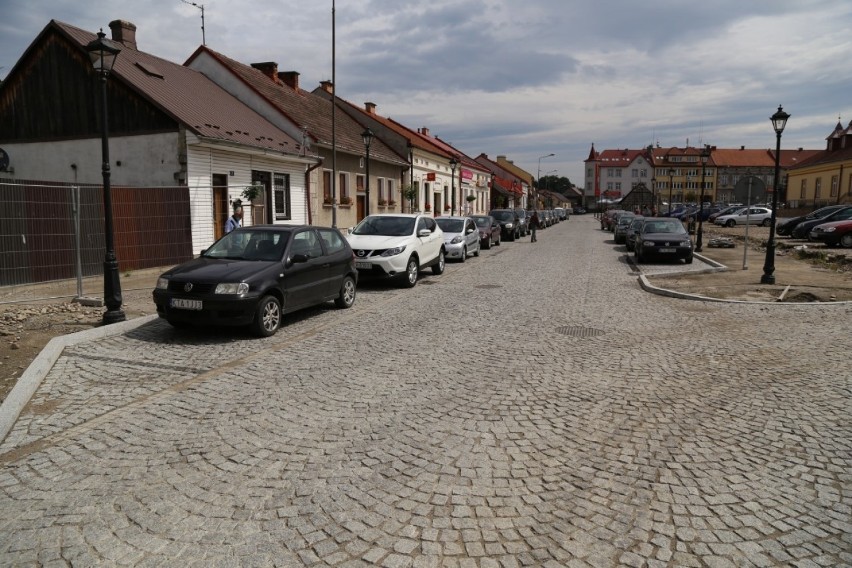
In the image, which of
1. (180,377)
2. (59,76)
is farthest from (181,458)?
(59,76)

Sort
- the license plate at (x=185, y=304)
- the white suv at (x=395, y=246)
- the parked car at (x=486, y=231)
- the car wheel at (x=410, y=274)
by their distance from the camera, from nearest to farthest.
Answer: the license plate at (x=185, y=304) < the white suv at (x=395, y=246) < the car wheel at (x=410, y=274) < the parked car at (x=486, y=231)

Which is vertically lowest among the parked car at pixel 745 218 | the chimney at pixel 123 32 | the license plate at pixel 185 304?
the license plate at pixel 185 304

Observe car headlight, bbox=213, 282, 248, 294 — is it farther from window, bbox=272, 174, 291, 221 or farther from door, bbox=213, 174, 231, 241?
window, bbox=272, 174, 291, 221

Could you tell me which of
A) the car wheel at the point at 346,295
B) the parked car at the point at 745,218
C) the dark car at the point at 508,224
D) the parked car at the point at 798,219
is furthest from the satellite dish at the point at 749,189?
the parked car at the point at 745,218

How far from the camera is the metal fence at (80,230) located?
10.9 m

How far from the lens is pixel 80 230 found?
12648 mm

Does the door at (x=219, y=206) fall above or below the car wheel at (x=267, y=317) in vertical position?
above

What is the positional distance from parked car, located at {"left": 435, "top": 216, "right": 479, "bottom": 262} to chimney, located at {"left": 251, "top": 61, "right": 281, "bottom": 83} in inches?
537

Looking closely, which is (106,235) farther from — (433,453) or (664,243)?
(664,243)

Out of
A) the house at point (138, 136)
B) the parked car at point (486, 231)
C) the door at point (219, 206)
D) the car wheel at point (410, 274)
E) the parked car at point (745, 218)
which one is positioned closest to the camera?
the car wheel at point (410, 274)

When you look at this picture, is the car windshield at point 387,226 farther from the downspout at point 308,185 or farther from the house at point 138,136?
the downspout at point 308,185

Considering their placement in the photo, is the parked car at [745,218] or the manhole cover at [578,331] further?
the parked car at [745,218]

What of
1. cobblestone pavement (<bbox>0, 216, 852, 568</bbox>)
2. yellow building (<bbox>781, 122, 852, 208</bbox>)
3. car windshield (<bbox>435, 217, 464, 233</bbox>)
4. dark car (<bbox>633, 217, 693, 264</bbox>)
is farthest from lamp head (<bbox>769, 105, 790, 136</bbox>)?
yellow building (<bbox>781, 122, 852, 208</bbox>)

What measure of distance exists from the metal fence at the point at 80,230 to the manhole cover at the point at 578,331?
330 inches
